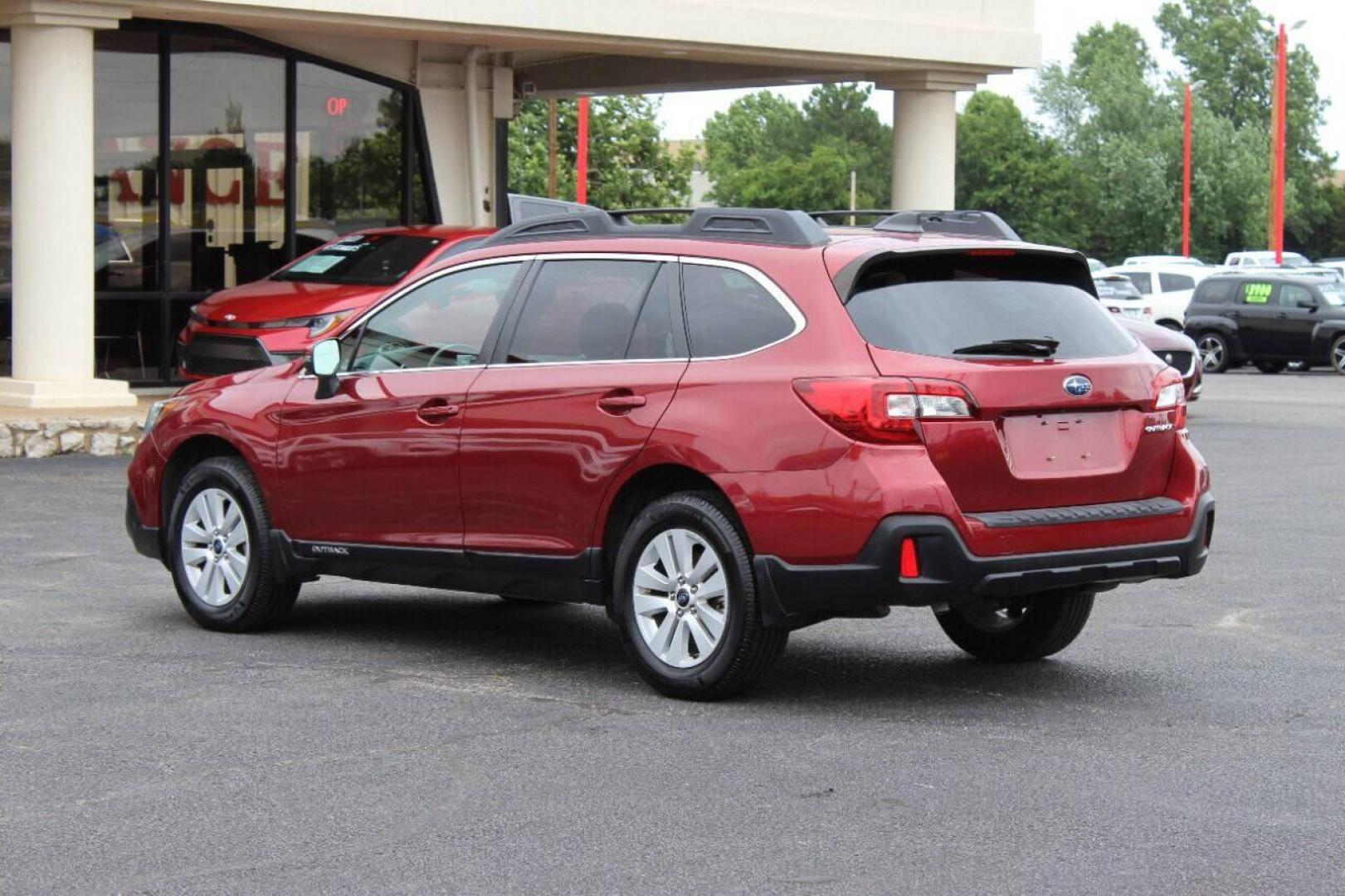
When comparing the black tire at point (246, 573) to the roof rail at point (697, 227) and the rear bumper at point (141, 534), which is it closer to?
the rear bumper at point (141, 534)

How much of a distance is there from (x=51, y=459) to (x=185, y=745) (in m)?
10.5

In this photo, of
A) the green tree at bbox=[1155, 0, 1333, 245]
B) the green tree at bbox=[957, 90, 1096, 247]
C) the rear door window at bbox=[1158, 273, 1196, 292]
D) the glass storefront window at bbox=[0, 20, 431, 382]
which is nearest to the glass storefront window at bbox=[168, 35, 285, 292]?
the glass storefront window at bbox=[0, 20, 431, 382]

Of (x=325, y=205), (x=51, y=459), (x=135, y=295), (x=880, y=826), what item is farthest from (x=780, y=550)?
(x=325, y=205)

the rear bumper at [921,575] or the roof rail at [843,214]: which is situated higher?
the roof rail at [843,214]

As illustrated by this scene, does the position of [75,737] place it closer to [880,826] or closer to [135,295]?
[880,826]

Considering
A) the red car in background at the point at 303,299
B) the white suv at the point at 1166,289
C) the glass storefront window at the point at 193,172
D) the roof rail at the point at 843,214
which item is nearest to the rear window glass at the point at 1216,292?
the white suv at the point at 1166,289

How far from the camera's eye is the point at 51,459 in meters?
16.5

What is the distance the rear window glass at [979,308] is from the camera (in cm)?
717

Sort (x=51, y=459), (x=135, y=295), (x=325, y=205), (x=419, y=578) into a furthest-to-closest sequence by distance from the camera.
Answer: (x=325, y=205), (x=135, y=295), (x=51, y=459), (x=419, y=578)

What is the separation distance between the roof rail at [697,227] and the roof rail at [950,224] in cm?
48

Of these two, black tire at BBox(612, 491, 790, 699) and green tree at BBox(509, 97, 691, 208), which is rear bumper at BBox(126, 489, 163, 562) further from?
green tree at BBox(509, 97, 691, 208)

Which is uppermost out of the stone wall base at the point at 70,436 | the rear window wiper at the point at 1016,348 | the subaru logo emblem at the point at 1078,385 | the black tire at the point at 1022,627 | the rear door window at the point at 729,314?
the rear door window at the point at 729,314

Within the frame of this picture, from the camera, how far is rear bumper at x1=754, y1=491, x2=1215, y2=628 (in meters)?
6.88

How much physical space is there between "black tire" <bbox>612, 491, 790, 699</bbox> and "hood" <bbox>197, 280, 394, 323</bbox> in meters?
9.93
